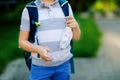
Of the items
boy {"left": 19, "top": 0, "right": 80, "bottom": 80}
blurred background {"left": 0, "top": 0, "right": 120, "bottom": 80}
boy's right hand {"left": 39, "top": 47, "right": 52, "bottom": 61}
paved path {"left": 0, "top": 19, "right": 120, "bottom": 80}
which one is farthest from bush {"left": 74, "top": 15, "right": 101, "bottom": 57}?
boy's right hand {"left": 39, "top": 47, "right": 52, "bottom": 61}

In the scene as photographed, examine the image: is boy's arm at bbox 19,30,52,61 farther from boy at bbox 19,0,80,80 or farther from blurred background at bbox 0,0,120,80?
blurred background at bbox 0,0,120,80

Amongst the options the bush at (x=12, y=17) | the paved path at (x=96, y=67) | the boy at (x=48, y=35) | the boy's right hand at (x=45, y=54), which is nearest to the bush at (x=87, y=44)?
the paved path at (x=96, y=67)

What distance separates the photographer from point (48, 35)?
3.82 m

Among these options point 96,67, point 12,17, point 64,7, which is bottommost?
point 12,17

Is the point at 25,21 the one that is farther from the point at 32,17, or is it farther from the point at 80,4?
the point at 80,4

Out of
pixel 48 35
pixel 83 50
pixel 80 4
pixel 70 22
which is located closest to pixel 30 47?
pixel 48 35

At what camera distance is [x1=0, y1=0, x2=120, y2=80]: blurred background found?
731 cm

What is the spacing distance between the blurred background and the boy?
303cm

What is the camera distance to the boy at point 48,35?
382 centimetres

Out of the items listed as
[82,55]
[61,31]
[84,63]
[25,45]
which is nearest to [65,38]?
[61,31]

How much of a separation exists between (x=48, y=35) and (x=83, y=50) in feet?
16.7

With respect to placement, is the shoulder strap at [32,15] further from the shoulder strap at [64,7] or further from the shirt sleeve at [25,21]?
the shoulder strap at [64,7]

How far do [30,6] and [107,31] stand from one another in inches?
362

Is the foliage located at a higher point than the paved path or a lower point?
→ lower
